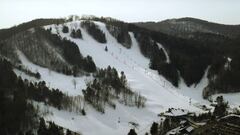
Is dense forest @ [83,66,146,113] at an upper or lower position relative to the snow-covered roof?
upper

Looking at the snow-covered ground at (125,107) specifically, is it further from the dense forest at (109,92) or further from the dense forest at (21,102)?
the dense forest at (21,102)

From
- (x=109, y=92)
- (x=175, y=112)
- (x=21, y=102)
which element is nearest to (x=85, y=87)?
(x=109, y=92)

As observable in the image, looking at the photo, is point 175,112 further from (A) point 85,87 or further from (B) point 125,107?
(A) point 85,87

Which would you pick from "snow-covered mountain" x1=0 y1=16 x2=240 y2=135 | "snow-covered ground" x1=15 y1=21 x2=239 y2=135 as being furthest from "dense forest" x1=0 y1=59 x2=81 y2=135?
"snow-covered ground" x1=15 y1=21 x2=239 y2=135

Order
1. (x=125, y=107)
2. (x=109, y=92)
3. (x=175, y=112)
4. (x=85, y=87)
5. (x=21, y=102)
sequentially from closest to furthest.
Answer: (x=21, y=102)
(x=175, y=112)
(x=125, y=107)
(x=109, y=92)
(x=85, y=87)

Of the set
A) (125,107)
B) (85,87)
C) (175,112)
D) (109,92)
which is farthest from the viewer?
(85,87)

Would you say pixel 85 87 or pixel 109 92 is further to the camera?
pixel 85 87

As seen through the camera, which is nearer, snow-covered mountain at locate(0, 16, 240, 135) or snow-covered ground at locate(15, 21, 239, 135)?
snow-covered ground at locate(15, 21, 239, 135)

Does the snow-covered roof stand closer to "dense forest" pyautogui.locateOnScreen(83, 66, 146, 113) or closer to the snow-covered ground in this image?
the snow-covered ground

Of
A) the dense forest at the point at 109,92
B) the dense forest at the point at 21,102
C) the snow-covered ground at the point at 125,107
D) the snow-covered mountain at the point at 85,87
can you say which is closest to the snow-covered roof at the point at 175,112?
the snow-covered mountain at the point at 85,87

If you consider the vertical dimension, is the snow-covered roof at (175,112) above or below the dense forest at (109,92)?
below

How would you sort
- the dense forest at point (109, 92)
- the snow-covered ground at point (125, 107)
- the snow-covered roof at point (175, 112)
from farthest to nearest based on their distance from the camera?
the dense forest at point (109, 92)
the snow-covered roof at point (175, 112)
the snow-covered ground at point (125, 107)

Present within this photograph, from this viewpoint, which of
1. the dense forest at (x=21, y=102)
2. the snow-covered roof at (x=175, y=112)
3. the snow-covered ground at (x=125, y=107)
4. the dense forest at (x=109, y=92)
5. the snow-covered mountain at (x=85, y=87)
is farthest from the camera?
the dense forest at (x=109, y=92)
